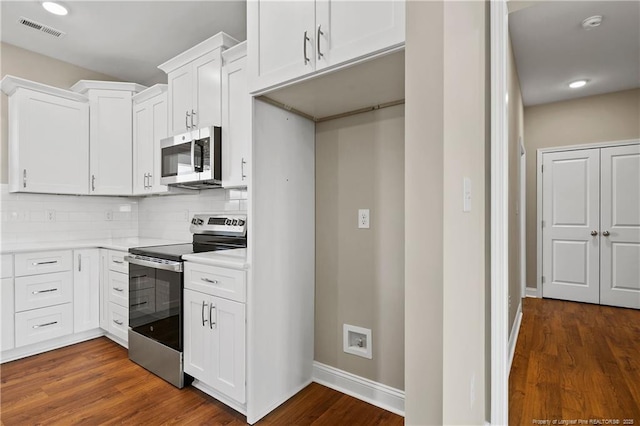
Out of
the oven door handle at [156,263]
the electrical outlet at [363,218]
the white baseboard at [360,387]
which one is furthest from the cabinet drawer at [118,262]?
the electrical outlet at [363,218]

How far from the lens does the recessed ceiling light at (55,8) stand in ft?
8.01

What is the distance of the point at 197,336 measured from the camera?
6.72ft

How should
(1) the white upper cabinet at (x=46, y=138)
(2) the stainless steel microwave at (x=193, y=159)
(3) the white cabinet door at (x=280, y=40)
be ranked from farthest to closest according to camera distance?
(1) the white upper cabinet at (x=46, y=138) < (2) the stainless steel microwave at (x=193, y=159) < (3) the white cabinet door at (x=280, y=40)

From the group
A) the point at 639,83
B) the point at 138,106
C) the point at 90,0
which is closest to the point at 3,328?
the point at 138,106

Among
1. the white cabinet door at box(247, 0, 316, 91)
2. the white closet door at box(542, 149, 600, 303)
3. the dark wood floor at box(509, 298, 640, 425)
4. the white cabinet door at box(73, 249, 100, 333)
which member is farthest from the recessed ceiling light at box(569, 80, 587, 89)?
the white cabinet door at box(73, 249, 100, 333)

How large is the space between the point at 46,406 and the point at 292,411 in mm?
1477

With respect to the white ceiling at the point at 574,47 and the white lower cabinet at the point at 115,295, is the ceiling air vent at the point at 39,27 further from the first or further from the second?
the white ceiling at the point at 574,47

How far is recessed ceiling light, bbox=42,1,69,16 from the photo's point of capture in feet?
8.01

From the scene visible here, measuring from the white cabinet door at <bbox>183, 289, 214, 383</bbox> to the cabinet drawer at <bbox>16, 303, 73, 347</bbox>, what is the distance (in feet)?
4.95

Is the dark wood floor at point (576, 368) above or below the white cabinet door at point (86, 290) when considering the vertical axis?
below

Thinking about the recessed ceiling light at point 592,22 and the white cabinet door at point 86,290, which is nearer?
the recessed ceiling light at point 592,22

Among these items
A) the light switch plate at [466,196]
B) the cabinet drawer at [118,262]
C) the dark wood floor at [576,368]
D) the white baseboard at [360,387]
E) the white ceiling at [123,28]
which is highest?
the white ceiling at [123,28]

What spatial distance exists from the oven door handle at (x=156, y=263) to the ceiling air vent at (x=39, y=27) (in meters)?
2.03

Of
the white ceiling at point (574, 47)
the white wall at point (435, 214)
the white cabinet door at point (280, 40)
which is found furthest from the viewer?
the white ceiling at point (574, 47)
